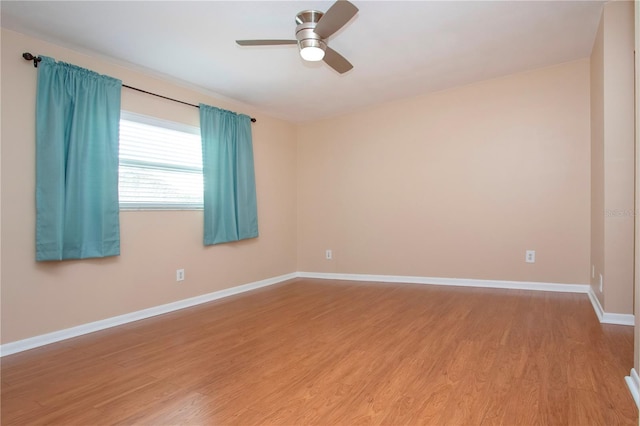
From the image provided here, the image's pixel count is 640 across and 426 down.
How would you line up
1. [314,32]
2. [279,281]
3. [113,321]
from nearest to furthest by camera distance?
[314,32] → [113,321] → [279,281]

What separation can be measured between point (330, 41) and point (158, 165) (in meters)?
1.99

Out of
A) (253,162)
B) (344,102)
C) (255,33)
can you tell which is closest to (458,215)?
(344,102)

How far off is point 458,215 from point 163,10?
369 centimetres

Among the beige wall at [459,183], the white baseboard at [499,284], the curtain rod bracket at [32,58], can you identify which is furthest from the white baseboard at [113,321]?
the curtain rod bracket at [32,58]

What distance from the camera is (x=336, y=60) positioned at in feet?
8.64

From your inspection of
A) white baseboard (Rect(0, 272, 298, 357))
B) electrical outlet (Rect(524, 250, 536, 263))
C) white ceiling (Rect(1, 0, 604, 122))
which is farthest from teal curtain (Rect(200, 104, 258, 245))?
electrical outlet (Rect(524, 250, 536, 263))

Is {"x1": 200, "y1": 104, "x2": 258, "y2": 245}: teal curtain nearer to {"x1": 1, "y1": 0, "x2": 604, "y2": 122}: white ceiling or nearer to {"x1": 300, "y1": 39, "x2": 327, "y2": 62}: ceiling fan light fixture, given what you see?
{"x1": 1, "y1": 0, "x2": 604, "y2": 122}: white ceiling

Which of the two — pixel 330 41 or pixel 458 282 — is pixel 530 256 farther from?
pixel 330 41

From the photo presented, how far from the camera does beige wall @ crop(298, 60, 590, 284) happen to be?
3.87 m

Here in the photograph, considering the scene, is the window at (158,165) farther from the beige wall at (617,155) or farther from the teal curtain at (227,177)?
the beige wall at (617,155)

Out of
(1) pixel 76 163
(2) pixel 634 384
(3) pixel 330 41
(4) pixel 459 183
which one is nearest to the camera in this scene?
(2) pixel 634 384

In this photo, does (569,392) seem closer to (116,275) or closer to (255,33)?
(255,33)

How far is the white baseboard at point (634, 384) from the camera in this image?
1.68 meters

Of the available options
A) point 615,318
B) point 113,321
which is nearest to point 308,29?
point 113,321
